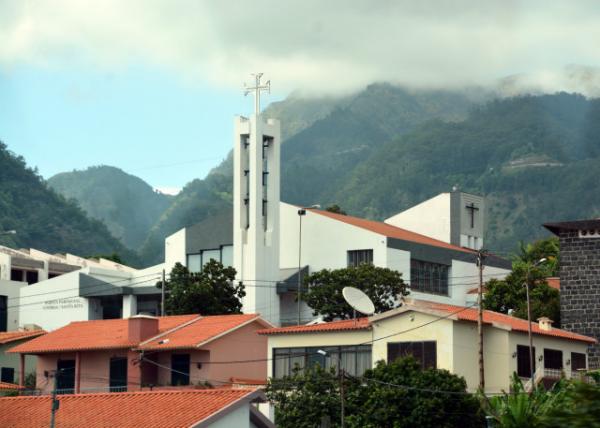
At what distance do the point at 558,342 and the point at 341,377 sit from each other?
16011mm

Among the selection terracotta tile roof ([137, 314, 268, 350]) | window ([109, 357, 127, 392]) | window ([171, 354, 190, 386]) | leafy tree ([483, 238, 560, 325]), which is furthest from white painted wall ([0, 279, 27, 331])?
window ([171, 354, 190, 386])

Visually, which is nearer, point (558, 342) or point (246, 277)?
point (558, 342)

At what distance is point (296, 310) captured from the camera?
10706 cm

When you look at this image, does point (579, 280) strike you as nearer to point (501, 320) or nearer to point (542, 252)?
point (501, 320)

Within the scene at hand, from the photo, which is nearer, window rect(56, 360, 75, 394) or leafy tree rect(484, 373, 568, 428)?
leafy tree rect(484, 373, 568, 428)

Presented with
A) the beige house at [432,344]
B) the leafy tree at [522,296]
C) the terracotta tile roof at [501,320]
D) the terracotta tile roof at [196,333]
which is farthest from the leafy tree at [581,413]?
the leafy tree at [522,296]

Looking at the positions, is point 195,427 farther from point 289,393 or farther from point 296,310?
point 296,310

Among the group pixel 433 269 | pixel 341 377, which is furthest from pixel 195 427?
pixel 433 269

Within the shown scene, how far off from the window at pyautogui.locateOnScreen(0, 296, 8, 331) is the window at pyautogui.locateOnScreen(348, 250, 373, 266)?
29554mm

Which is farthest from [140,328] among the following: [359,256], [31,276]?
[31,276]

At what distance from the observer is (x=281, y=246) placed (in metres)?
113

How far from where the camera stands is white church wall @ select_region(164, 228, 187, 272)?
116 meters

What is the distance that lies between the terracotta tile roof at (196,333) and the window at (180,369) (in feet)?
2.74

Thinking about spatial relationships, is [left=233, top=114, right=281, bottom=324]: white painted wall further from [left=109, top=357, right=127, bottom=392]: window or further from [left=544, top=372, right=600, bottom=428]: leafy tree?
[left=544, top=372, right=600, bottom=428]: leafy tree
